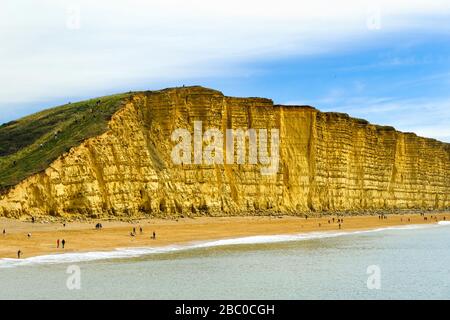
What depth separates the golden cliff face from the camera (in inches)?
1969

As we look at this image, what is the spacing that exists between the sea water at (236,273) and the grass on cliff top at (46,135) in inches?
586

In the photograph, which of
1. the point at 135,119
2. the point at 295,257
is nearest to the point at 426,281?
the point at 295,257

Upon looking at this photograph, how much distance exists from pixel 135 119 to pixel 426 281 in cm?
3522

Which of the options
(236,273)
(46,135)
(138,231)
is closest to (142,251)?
(138,231)

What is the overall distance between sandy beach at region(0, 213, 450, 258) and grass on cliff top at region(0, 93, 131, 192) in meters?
6.02

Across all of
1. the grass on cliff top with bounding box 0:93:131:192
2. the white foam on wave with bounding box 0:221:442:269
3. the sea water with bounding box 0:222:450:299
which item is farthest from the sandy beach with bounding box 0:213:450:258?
the grass on cliff top with bounding box 0:93:131:192

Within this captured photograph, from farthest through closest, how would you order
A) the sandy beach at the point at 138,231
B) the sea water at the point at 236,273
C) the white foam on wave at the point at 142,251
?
1. the sandy beach at the point at 138,231
2. the white foam on wave at the point at 142,251
3. the sea water at the point at 236,273

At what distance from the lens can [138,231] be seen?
4719 cm

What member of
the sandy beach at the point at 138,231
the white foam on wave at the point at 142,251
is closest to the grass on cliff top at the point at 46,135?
the sandy beach at the point at 138,231

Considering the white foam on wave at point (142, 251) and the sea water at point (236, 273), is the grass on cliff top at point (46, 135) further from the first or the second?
the sea water at point (236, 273)

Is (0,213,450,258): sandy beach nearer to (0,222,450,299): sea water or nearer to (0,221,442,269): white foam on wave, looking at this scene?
(0,221,442,269): white foam on wave

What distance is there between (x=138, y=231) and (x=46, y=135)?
18075 mm

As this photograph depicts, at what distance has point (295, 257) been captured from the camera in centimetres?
3584

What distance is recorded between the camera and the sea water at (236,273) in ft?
79.8
